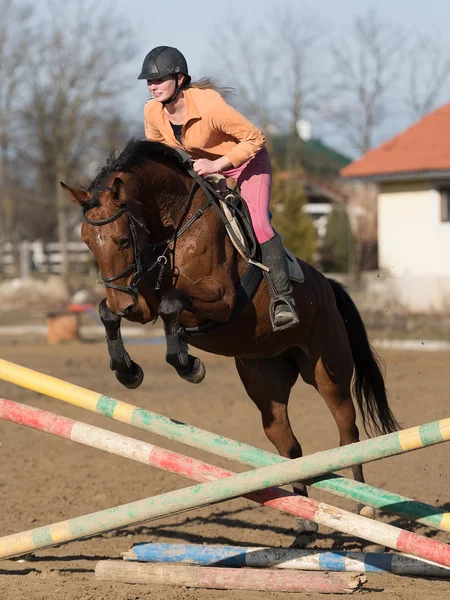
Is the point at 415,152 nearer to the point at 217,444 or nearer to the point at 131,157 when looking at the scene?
the point at 131,157

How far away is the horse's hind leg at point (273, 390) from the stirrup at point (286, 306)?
Result: 0.82m

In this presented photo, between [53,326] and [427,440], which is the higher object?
[427,440]

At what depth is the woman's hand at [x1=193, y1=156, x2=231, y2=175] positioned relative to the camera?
201 inches

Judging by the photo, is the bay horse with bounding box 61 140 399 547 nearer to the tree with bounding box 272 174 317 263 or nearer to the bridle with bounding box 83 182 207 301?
the bridle with bounding box 83 182 207 301

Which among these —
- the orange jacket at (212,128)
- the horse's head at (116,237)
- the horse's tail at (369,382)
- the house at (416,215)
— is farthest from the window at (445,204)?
the horse's head at (116,237)

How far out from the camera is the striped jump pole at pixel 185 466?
4.13 meters

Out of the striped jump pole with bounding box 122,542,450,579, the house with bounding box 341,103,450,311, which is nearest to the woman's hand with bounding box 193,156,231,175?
the striped jump pole with bounding box 122,542,450,579

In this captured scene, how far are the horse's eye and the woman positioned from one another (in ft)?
2.35

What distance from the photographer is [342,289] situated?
6422 mm

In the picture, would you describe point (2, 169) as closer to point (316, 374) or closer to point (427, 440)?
point (316, 374)

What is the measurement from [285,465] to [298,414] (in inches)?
258

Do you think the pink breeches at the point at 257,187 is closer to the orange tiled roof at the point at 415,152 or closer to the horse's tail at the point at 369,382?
the horse's tail at the point at 369,382

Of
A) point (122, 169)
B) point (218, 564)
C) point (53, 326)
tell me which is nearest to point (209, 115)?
point (122, 169)

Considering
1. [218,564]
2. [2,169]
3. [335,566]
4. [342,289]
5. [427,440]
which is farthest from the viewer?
[2,169]
